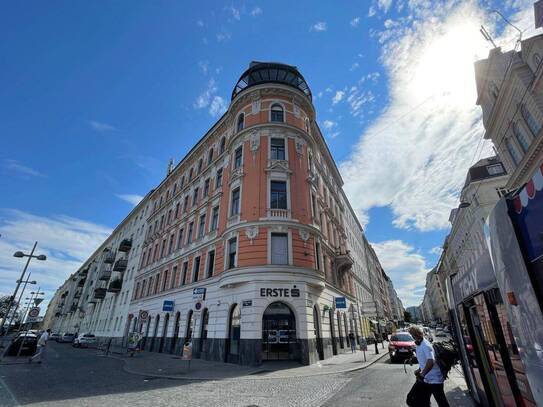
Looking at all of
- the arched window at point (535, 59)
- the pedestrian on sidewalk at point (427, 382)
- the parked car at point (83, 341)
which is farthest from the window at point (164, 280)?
the arched window at point (535, 59)

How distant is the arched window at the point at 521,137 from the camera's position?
859 inches

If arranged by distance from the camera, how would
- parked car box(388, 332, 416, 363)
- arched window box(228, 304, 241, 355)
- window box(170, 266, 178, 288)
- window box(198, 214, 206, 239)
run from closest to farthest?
parked car box(388, 332, 416, 363), arched window box(228, 304, 241, 355), window box(198, 214, 206, 239), window box(170, 266, 178, 288)

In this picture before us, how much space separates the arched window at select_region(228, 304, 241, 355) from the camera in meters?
16.1

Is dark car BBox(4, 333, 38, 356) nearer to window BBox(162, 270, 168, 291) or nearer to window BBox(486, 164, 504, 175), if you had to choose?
window BBox(162, 270, 168, 291)

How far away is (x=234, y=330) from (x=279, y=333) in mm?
2966

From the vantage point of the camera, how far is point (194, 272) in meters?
22.4

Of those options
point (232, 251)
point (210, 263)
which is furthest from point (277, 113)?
point (210, 263)

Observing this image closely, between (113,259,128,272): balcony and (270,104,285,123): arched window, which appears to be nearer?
(270,104,285,123): arched window

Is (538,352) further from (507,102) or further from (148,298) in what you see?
(148,298)

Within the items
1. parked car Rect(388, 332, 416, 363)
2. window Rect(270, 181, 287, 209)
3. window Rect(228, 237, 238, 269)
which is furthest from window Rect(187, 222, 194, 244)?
parked car Rect(388, 332, 416, 363)

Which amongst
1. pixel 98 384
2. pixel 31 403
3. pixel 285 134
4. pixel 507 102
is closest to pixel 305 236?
pixel 285 134

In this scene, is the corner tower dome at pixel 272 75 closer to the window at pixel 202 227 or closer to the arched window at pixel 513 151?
the window at pixel 202 227

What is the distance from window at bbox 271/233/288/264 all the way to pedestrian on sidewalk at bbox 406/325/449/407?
12207 millimetres

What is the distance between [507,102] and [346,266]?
19.9 metres
